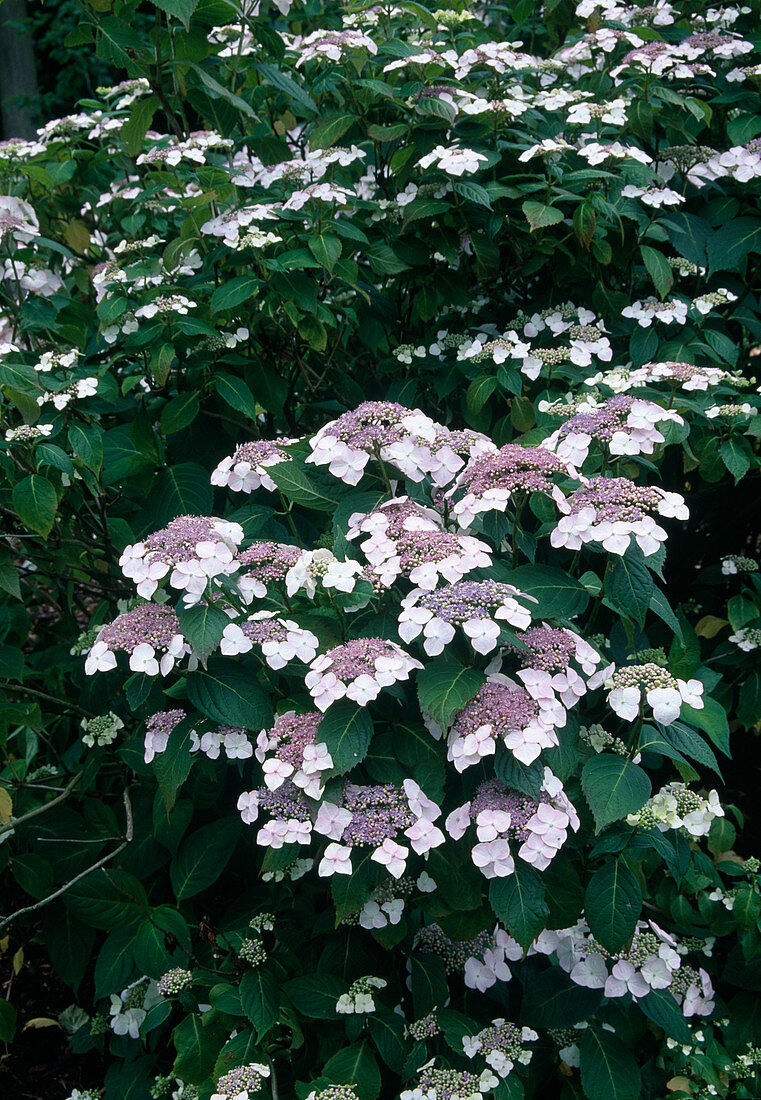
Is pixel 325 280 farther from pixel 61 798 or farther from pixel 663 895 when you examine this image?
pixel 663 895

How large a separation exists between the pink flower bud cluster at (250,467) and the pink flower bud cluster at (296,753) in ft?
1.45

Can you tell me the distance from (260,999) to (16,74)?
9354mm

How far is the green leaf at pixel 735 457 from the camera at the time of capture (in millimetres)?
2020

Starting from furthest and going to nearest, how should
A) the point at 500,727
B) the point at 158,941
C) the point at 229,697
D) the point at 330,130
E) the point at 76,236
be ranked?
1. the point at 76,236
2. the point at 330,130
3. the point at 158,941
4. the point at 229,697
5. the point at 500,727

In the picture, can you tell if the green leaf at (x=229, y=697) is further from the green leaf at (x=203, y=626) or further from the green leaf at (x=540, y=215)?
the green leaf at (x=540, y=215)

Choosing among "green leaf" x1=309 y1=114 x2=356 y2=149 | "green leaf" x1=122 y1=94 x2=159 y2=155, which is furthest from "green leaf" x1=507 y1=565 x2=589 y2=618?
"green leaf" x1=122 y1=94 x2=159 y2=155

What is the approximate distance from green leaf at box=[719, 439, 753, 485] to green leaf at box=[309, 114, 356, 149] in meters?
1.25

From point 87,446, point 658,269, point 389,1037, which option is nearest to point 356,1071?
point 389,1037

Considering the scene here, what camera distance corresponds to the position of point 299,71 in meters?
2.73

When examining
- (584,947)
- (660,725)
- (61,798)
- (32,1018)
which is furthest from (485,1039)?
(32,1018)

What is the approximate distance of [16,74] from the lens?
8641mm

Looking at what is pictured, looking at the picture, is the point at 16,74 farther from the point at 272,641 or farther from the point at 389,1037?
the point at 389,1037

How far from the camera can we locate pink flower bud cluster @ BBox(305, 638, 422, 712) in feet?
4.34

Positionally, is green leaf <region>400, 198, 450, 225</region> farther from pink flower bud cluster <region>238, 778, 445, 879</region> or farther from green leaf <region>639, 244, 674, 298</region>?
pink flower bud cluster <region>238, 778, 445, 879</region>
